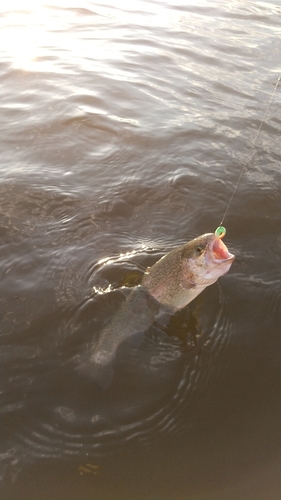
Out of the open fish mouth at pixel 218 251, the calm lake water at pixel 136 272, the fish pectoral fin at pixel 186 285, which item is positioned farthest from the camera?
the fish pectoral fin at pixel 186 285

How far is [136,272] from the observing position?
438cm

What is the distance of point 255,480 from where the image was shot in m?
3.02

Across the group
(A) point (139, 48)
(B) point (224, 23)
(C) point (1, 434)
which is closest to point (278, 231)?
(C) point (1, 434)

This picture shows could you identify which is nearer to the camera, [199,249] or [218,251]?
[218,251]

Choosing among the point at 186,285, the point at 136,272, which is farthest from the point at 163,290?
the point at 136,272

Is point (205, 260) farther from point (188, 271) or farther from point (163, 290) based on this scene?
point (163, 290)

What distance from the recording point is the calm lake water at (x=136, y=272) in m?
3.09

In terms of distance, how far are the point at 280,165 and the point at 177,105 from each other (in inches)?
85.7

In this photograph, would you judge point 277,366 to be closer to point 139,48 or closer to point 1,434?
point 1,434

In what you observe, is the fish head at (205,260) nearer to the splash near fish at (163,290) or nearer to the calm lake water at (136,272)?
the splash near fish at (163,290)

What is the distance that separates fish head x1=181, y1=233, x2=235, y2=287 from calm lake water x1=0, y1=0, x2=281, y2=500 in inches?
19.6

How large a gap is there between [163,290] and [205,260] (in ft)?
1.74

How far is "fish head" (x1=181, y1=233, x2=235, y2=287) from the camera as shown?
357 centimetres

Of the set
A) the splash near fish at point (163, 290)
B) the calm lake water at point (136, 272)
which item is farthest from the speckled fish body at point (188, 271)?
the calm lake water at point (136, 272)
